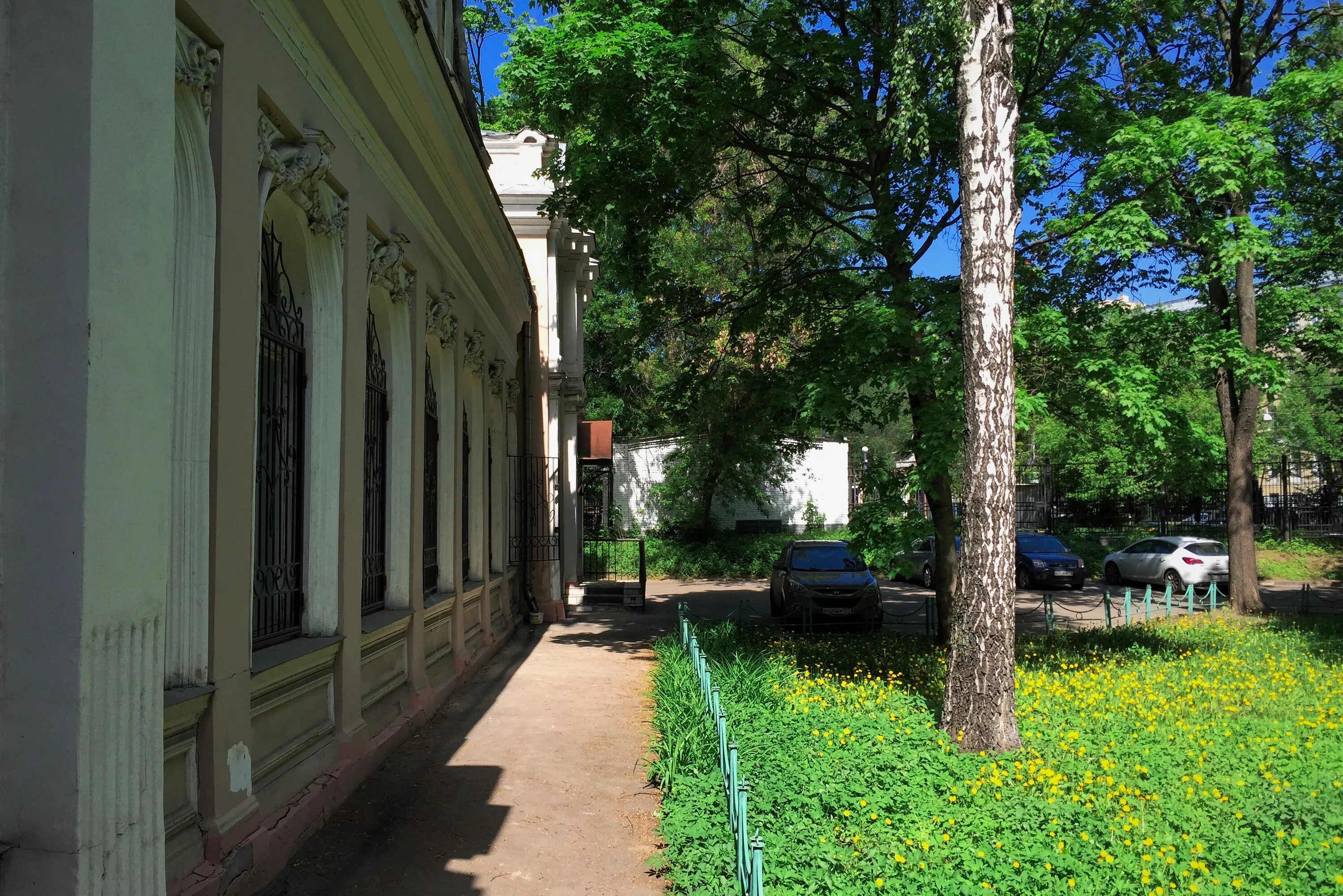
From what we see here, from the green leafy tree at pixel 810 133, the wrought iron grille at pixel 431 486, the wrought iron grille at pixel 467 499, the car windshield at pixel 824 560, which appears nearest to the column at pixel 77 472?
the wrought iron grille at pixel 431 486

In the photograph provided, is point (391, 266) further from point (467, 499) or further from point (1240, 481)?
point (1240, 481)

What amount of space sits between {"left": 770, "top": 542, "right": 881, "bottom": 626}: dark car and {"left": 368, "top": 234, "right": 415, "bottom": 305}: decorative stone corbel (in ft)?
28.6

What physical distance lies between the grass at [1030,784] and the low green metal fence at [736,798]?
0.13 meters

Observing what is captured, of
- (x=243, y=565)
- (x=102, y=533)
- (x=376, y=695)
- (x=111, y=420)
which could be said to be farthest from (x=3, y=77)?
(x=376, y=695)

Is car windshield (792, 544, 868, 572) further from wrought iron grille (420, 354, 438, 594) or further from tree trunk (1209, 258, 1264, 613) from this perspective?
wrought iron grille (420, 354, 438, 594)

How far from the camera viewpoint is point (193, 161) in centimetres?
421

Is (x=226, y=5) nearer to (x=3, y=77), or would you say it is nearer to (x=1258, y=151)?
(x=3, y=77)

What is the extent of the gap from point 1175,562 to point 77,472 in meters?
24.3

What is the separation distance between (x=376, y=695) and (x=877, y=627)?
9980 millimetres

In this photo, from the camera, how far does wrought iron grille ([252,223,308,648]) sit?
5359mm

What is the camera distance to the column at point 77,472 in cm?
236

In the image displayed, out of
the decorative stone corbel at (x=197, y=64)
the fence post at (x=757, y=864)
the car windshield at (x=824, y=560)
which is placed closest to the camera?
the fence post at (x=757, y=864)

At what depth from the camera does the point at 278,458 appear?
564 centimetres

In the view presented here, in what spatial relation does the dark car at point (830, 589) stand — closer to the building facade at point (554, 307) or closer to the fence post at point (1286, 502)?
the building facade at point (554, 307)
